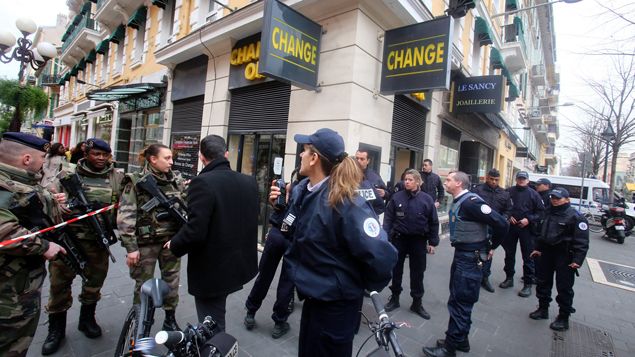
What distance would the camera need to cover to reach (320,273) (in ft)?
5.83

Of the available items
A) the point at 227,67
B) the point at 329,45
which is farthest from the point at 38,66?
the point at 329,45

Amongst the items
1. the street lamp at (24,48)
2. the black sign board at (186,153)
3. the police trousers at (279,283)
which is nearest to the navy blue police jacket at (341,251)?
the police trousers at (279,283)

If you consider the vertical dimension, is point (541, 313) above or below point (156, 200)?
below

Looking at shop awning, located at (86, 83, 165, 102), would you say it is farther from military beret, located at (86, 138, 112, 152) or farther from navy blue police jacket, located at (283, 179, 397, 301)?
navy blue police jacket, located at (283, 179, 397, 301)

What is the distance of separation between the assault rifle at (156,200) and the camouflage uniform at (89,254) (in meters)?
0.38

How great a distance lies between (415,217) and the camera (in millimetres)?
4172

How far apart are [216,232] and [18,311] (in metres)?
1.32

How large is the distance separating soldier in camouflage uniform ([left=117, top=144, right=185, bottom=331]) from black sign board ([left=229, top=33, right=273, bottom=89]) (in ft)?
13.9

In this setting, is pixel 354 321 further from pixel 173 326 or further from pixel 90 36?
pixel 90 36

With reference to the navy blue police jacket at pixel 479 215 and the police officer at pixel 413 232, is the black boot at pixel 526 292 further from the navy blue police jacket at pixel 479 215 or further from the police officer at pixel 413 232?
the navy blue police jacket at pixel 479 215

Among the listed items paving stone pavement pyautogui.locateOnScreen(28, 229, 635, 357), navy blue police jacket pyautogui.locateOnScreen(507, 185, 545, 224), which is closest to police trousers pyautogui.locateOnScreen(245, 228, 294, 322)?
paving stone pavement pyautogui.locateOnScreen(28, 229, 635, 357)

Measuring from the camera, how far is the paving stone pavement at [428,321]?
306 cm

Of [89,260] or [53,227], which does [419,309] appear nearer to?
[89,260]

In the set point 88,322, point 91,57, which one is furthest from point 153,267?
point 91,57
